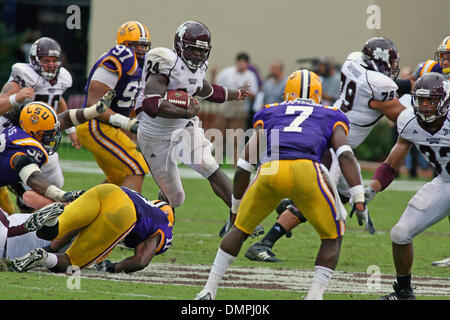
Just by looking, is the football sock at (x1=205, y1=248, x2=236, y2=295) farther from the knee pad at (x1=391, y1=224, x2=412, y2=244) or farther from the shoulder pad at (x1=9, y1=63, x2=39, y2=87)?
the shoulder pad at (x1=9, y1=63, x2=39, y2=87)

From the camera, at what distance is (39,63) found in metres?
8.74

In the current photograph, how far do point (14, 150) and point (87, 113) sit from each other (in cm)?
123

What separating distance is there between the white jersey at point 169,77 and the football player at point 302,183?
1.71 m

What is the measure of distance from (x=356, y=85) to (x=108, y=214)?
10.2ft

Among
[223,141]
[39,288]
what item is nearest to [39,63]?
[39,288]

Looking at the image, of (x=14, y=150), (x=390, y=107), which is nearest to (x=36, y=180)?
(x=14, y=150)

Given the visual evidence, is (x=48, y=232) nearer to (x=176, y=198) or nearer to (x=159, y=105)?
(x=159, y=105)

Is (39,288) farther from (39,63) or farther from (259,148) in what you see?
(39,63)

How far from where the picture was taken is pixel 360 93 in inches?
316

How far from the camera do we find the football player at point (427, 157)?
19.7 ft

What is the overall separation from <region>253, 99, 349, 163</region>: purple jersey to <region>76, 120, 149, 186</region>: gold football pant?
2.75 metres

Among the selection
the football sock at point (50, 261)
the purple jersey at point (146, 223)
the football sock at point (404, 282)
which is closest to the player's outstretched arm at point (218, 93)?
the purple jersey at point (146, 223)

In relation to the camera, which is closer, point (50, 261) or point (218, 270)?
point (218, 270)

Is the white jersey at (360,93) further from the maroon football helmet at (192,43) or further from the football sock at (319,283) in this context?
the football sock at (319,283)
